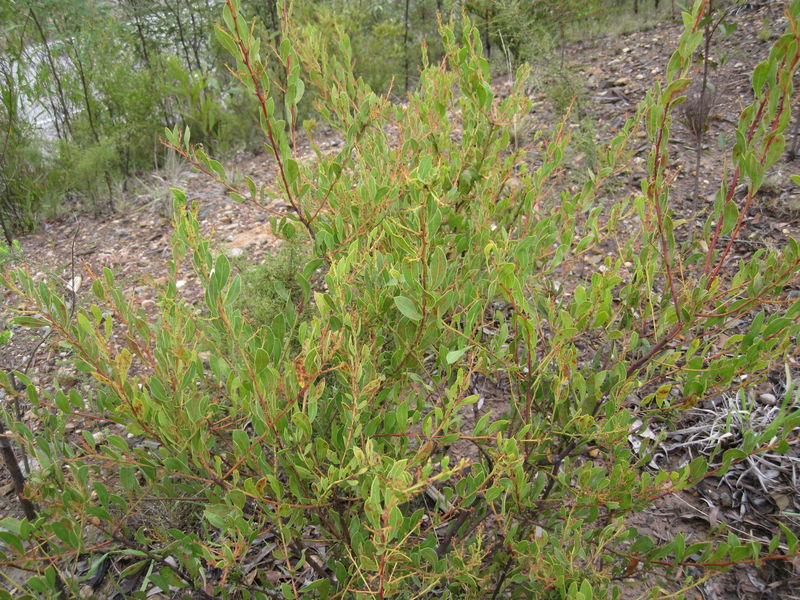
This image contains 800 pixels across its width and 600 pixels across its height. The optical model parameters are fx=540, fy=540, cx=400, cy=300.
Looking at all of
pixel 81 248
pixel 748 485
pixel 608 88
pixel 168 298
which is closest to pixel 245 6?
pixel 81 248

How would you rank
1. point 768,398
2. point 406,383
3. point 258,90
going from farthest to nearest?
1. point 768,398
2. point 406,383
3. point 258,90

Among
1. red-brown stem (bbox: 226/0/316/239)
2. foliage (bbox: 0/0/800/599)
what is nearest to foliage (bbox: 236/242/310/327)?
foliage (bbox: 0/0/800/599)

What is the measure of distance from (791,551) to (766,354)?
1.30 feet

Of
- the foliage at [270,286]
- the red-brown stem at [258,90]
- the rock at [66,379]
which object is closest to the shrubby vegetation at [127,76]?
the foliage at [270,286]

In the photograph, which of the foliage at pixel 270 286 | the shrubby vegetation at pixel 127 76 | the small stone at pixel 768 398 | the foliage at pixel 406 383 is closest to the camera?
the foliage at pixel 406 383

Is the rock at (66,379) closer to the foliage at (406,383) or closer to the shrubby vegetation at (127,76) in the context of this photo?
the foliage at (406,383)

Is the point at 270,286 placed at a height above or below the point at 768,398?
above

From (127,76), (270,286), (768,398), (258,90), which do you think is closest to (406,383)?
(258,90)

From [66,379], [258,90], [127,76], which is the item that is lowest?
[66,379]

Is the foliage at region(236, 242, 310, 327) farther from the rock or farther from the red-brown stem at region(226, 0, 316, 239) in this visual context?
the red-brown stem at region(226, 0, 316, 239)

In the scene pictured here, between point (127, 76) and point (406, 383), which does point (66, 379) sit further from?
point (127, 76)

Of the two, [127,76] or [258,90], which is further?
[127,76]

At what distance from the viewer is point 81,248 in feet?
12.5

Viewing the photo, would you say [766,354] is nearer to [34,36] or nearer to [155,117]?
[155,117]
